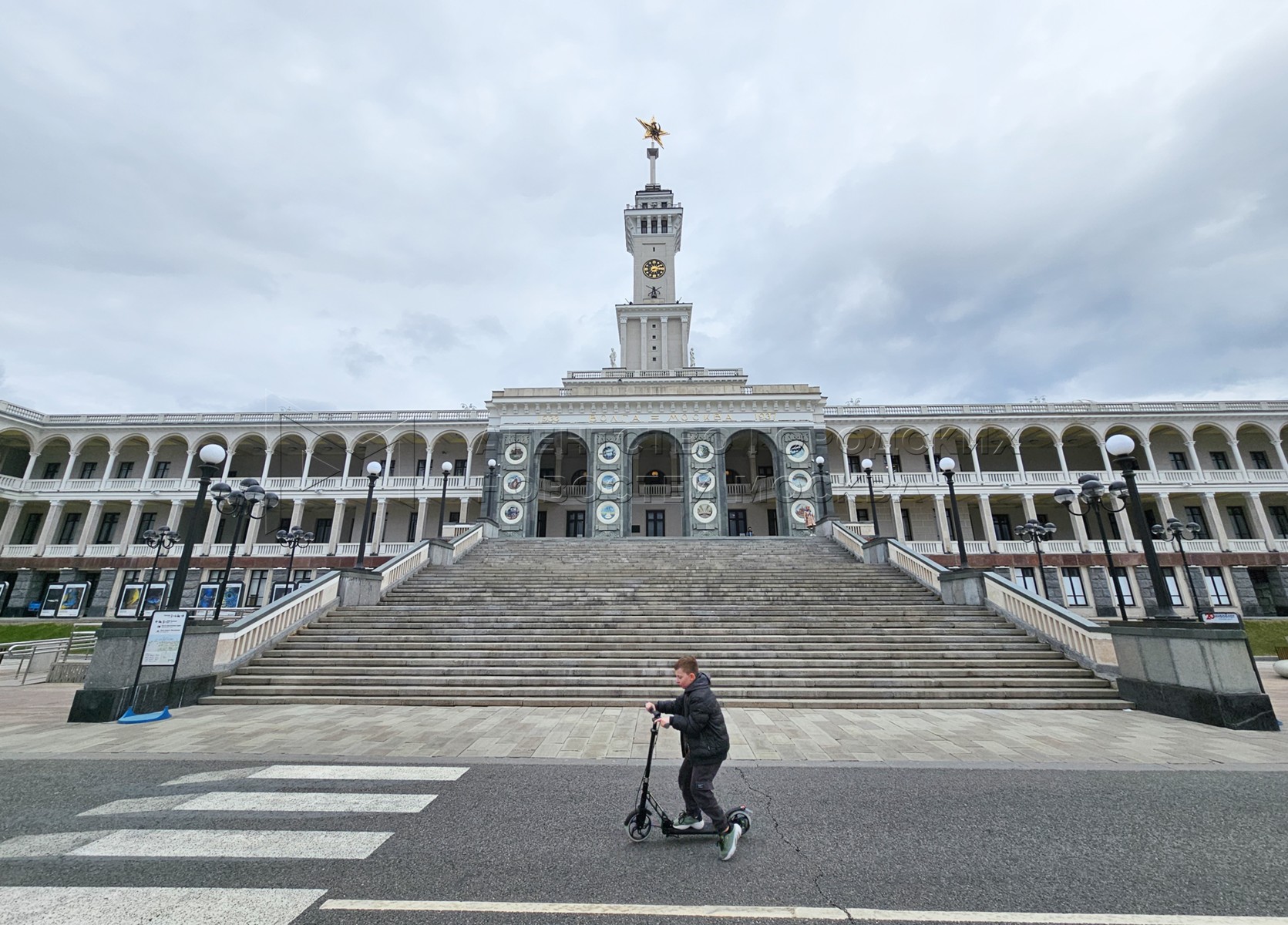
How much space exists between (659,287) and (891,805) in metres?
41.3

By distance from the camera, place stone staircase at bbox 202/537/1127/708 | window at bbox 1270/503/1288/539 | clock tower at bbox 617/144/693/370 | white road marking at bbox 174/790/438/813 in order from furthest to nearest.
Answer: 1. clock tower at bbox 617/144/693/370
2. window at bbox 1270/503/1288/539
3. stone staircase at bbox 202/537/1127/708
4. white road marking at bbox 174/790/438/813

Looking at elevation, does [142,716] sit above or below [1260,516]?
below

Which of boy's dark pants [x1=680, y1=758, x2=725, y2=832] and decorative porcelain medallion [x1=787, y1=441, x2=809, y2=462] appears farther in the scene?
decorative porcelain medallion [x1=787, y1=441, x2=809, y2=462]

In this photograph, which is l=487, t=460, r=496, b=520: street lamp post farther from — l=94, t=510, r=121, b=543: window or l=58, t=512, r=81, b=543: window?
l=58, t=512, r=81, b=543: window

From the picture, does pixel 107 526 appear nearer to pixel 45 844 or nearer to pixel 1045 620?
pixel 45 844

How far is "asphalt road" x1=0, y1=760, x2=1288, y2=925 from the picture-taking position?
330 cm

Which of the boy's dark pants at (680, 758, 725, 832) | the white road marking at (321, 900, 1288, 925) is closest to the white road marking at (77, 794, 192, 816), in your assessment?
the white road marking at (321, 900, 1288, 925)

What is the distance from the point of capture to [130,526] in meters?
32.9

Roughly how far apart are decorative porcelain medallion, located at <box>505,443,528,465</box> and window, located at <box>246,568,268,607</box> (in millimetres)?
15758

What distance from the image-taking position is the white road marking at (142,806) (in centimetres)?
473

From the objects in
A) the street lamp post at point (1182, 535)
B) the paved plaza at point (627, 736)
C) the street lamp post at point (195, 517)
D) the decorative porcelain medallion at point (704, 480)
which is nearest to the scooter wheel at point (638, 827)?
the paved plaza at point (627, 736)

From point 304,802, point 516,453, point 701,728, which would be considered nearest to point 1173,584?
point 516,453

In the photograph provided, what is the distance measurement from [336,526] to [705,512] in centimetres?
2263

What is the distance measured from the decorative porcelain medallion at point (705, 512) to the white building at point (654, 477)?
10cm
